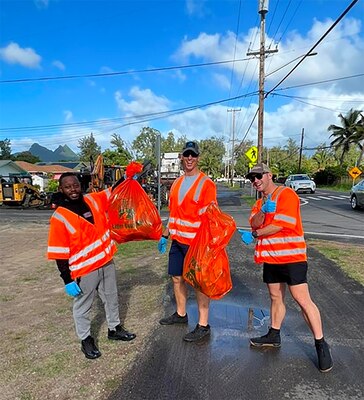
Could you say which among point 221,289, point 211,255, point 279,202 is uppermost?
point 279,202

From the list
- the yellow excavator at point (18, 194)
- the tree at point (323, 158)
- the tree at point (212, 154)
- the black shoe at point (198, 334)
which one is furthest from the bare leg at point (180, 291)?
the tree at point (323, 158)

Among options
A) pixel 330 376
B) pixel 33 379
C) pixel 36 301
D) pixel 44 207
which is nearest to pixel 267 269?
pixel 330 376

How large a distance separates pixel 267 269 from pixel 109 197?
161 centimetres

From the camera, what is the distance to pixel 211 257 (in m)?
3.23

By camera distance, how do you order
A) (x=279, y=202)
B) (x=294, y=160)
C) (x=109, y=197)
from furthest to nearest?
(x=294, y=160)
(x=109, y=197)
(x=279, y=202)

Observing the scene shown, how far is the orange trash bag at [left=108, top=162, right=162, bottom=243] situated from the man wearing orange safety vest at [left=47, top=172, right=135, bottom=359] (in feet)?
0.57

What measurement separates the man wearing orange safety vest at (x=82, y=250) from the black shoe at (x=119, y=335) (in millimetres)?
282

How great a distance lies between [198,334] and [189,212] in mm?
1136

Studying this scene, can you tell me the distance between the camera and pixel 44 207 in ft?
68.2

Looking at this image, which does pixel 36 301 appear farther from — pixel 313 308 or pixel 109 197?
pixel 313 308

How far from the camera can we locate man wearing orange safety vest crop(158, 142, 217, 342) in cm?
343

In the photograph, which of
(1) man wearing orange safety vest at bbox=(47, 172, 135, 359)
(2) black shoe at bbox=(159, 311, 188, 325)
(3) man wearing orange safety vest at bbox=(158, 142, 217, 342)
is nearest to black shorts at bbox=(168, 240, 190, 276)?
(3) man wearing orange safety vest at bbox=(158, 142, 217, 342)

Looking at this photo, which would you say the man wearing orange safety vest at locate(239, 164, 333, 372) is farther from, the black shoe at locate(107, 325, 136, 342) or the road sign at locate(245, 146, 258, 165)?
the road sign at locate(245, 146, 258, 165)

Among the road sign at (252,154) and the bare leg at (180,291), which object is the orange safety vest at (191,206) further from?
the road sign at (252,154)
